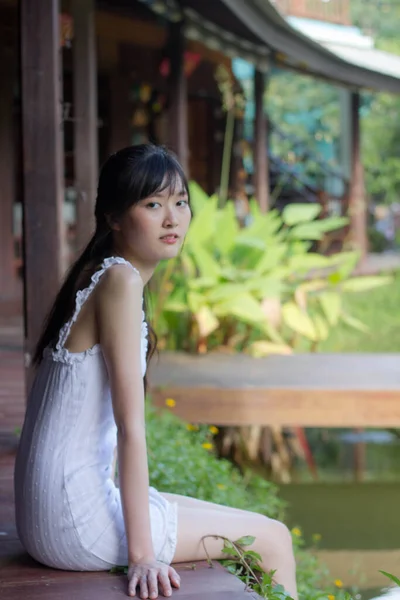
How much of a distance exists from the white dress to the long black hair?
0.08 meters

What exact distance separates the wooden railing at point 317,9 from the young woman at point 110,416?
14484 mm

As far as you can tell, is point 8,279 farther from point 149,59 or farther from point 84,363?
→ point 84,363

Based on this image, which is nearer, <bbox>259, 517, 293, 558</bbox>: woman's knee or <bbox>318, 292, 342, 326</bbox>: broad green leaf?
<bbox>259, 517, 293, 558</bbox>: woman's knee

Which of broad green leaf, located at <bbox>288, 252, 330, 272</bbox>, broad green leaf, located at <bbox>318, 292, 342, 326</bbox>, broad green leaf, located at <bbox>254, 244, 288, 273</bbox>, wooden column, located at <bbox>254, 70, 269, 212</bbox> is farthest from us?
wooden column, located at <bbox>254, 70, 269, 212</bbox>

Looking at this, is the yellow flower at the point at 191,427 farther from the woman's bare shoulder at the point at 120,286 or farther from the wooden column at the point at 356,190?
the wooden column at the point at 356,190

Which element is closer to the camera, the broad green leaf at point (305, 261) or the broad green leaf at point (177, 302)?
the broad green leaf at point (177, 302)

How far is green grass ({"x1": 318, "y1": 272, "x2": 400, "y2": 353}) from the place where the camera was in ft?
33.6

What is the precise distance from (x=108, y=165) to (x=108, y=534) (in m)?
0.81

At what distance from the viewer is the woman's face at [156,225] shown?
230 cm

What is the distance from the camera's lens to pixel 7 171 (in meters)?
8.31


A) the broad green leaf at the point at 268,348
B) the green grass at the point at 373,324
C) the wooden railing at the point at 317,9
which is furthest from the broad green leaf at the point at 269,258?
the wooden railing at the point at 317,9

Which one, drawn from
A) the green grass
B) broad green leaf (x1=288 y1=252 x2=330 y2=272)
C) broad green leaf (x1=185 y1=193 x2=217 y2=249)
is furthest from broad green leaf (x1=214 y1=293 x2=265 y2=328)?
the green grass

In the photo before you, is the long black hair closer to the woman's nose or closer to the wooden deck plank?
the woman's nose

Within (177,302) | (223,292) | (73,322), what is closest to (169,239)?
(73,322)
